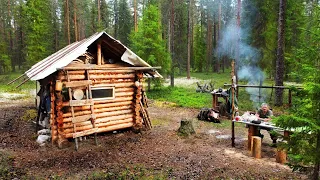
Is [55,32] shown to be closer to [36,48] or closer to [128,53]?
[36,48]

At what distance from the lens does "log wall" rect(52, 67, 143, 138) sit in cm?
991

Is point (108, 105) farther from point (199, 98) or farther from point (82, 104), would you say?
point (199, 98)

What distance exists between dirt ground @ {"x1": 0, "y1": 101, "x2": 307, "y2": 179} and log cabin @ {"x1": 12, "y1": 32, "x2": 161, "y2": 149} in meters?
0.70

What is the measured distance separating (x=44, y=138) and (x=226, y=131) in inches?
333

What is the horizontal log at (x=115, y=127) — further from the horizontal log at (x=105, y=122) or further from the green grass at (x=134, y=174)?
the green grass at (x=134, y=174)

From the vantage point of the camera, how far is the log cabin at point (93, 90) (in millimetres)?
9812

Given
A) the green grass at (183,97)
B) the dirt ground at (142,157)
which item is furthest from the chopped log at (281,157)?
the green grass at (183,97)

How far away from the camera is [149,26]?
73.9 ft

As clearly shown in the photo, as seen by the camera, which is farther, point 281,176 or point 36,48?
point 36,48

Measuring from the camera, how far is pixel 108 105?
37.0ft

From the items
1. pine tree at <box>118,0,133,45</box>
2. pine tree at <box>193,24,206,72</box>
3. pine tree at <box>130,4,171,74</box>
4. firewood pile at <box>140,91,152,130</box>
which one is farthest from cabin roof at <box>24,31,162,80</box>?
pine tree at <box>118,0,133,45</box>

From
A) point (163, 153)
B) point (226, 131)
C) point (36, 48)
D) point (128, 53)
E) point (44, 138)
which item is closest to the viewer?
point (163, 153)

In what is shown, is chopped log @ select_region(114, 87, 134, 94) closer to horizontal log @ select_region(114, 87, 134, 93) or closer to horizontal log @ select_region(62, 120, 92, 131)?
horizontal log @ select_region(114, 87, 134, 93)

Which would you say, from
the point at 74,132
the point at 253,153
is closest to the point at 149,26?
the point at 74,132
